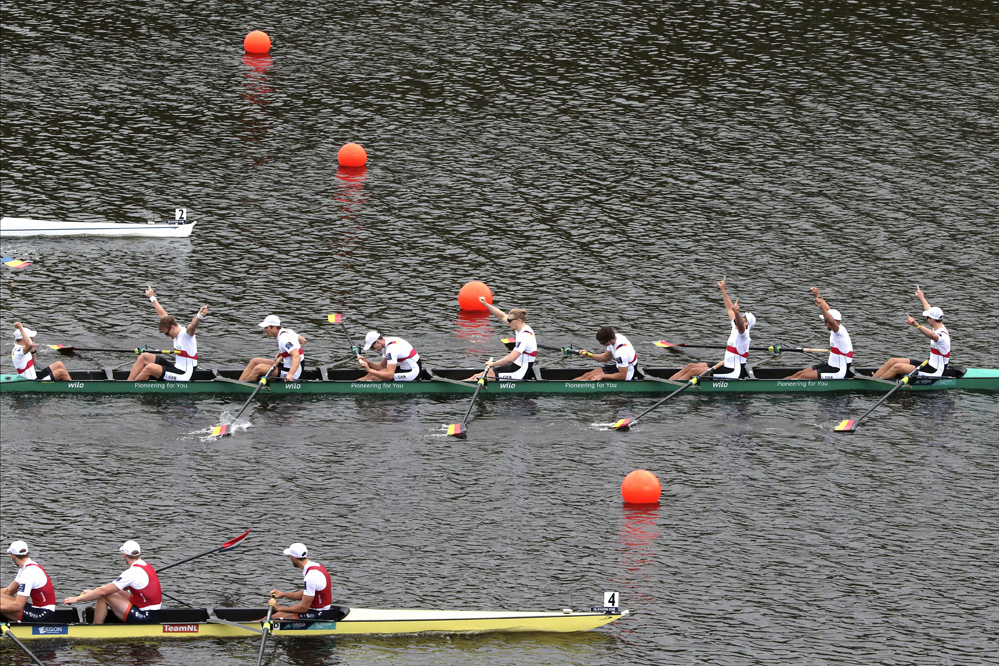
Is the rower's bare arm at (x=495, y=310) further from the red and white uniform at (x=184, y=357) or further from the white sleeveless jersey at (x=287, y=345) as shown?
the red and white uniform at (x=184, y=357)

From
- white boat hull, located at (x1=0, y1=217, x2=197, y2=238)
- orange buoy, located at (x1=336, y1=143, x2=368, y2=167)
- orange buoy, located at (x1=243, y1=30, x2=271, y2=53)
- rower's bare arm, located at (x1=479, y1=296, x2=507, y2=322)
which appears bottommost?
rower's bare arm, located at (x1=479, y1=296, x2=507, y2=322)

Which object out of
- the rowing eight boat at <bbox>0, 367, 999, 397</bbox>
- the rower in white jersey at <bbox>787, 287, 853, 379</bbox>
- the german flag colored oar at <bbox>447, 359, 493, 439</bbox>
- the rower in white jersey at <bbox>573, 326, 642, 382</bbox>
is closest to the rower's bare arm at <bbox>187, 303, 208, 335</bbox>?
the rowing eight boat at <bbox>0, 367, 999, 397</bbox>

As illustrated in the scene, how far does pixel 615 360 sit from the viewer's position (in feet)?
108

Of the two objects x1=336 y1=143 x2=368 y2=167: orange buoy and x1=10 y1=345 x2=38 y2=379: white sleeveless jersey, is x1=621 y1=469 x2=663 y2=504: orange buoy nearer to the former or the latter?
x1=10 y1=345 x2=38 y2=379: white sleeveless jersey

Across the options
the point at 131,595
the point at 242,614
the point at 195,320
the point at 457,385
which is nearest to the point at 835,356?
the point at 457,385

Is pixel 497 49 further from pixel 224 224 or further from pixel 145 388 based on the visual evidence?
pixel 145 388

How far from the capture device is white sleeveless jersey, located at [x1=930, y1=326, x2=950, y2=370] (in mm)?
32344

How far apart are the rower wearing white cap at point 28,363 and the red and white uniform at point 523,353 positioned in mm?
9594

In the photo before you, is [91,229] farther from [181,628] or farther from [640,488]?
[640,488]

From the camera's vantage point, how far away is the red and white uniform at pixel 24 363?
3184 centimetres

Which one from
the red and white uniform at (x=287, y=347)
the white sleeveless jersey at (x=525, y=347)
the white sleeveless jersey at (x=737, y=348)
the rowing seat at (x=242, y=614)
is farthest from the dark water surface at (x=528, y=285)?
the white sleeveless jersey at (x=525, y=347)

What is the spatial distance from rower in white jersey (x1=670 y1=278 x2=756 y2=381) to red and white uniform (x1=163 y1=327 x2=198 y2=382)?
10616mm

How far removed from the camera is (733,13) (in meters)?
54.7

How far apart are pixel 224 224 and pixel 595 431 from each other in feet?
48.7
